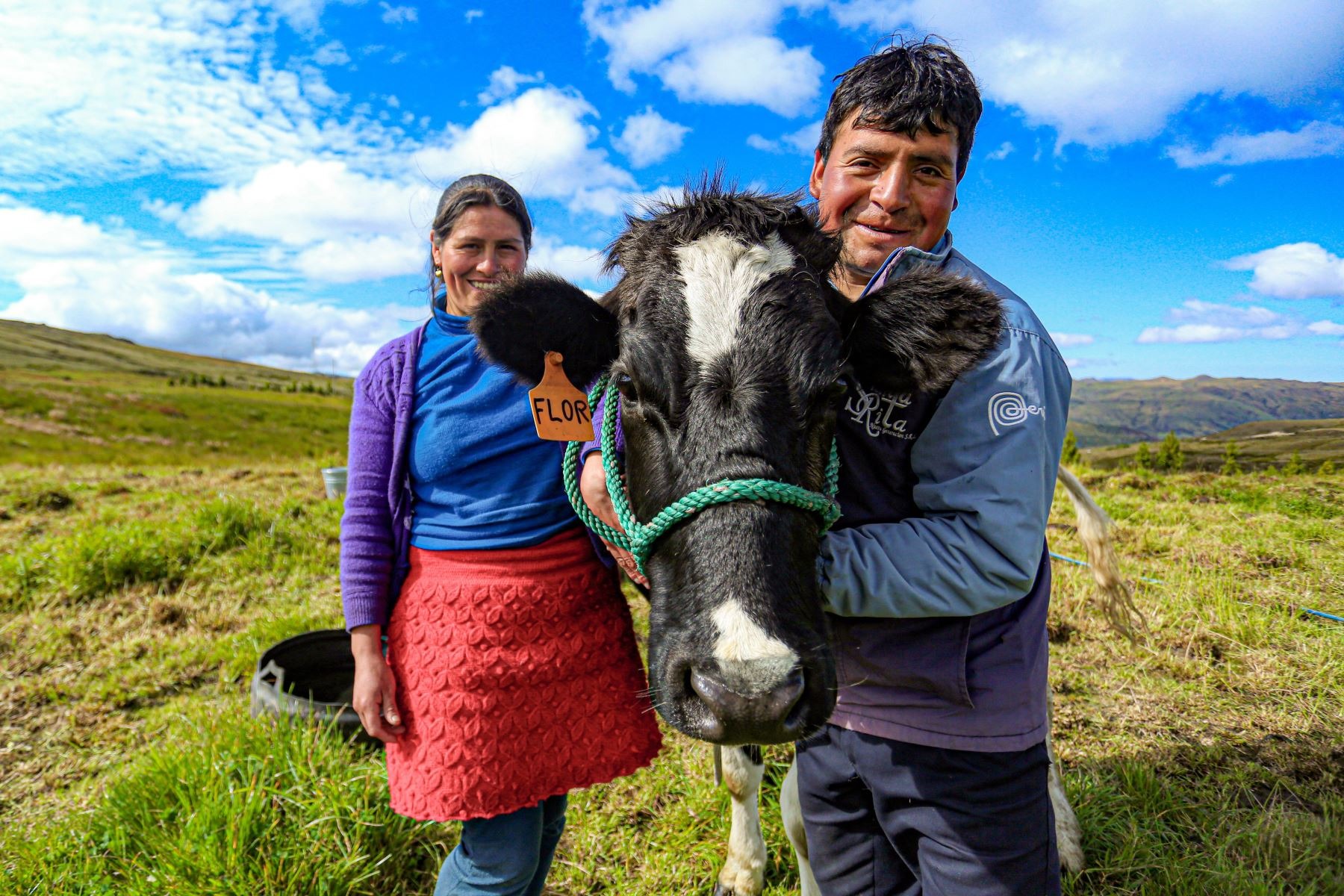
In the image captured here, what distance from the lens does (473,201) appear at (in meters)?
2.72

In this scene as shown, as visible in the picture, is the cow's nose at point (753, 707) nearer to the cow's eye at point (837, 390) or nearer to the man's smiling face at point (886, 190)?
the cow's eye at point (837, 390)

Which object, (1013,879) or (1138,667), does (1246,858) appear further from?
(1013,879)

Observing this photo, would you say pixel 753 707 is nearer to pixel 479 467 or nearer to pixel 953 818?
pixel 953 818

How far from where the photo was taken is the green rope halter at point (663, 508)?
1.61 meters

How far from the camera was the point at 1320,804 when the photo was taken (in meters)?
3.03

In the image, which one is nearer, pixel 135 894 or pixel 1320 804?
pixel 135 894

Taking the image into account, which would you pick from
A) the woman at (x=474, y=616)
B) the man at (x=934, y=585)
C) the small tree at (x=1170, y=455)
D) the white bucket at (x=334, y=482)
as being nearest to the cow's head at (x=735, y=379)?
the man at (x=934, y=585)

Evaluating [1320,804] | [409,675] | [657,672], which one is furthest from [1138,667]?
[409,675]

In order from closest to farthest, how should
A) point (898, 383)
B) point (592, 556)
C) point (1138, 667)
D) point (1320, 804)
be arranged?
1. point (898, 383)
2. point (592, 556)
3. point (1320, 804)
4. point (1138, 667)

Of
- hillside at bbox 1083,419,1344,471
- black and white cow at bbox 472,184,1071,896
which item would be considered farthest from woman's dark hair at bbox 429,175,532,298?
hillside at bbox 1083,419,1344,471

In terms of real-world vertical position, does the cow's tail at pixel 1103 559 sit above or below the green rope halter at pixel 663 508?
below

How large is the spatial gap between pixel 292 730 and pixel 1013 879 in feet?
10.8

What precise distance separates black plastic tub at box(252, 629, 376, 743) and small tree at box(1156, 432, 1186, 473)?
900cm

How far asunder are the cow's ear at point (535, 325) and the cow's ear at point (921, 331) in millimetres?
830
